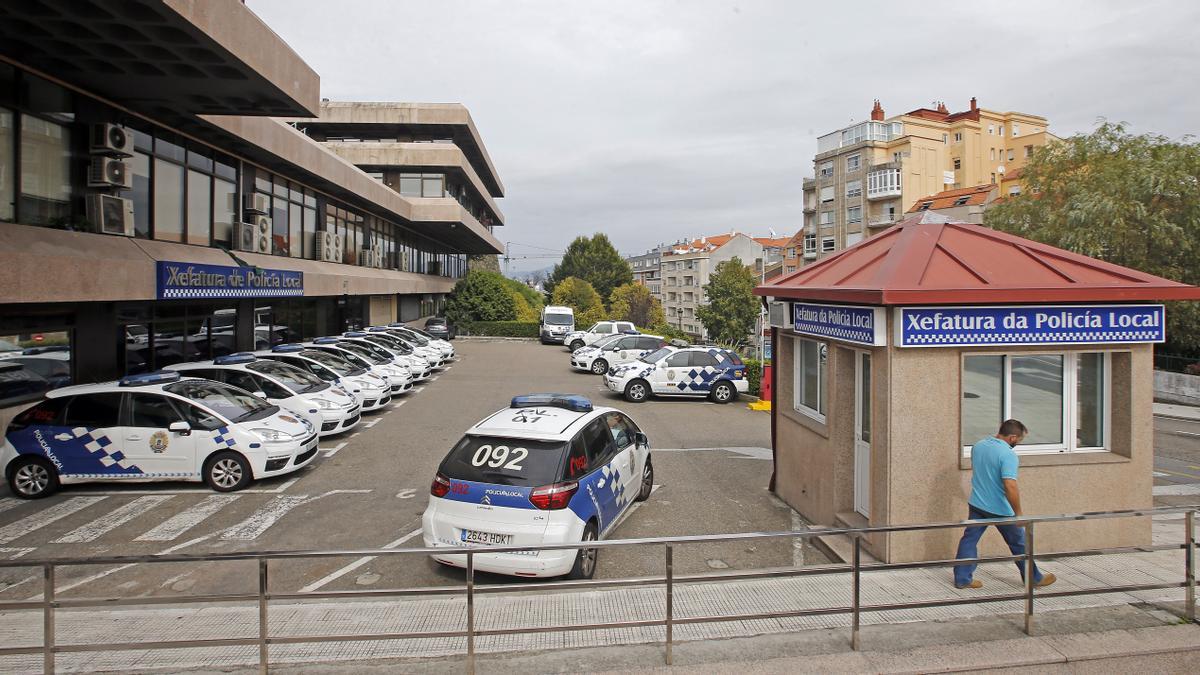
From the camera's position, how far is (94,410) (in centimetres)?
997

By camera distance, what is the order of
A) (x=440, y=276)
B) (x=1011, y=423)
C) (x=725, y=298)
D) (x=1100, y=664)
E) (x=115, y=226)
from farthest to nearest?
1. (x=725, y=298)
2. (x=440, y=276)
3. (x=115, y=226)
4. (x=1011, y=423)
5. (x=1100, y=664)

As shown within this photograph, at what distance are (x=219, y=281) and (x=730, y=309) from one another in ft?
170

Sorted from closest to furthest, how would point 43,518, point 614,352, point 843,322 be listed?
point 843,322
point 43,518
point 614,352

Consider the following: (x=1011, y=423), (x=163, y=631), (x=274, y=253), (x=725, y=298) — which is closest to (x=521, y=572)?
(x=163, y=631)

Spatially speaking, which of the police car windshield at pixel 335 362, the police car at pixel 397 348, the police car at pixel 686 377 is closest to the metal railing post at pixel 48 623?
the police car windshield at pixel 335 362

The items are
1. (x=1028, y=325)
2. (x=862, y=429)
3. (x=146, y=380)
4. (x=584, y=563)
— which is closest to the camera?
(x=584, y=563)

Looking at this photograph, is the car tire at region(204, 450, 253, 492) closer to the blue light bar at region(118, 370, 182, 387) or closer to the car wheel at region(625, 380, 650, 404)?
the blue light bar at region(118, 370, 182, 387)

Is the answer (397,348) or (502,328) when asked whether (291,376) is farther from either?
(502,328)

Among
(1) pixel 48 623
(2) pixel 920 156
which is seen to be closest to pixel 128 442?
(1) pixel 48 623

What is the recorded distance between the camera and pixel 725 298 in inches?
2539

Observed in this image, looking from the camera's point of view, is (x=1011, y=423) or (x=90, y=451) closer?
(x=1011, y=423)

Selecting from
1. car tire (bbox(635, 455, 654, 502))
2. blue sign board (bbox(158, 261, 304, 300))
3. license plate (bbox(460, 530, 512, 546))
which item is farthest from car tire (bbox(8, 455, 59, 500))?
car tire (bbox(635, 455, 654, 502))

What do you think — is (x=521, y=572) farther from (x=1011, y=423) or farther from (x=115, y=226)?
(x=115, y=226)

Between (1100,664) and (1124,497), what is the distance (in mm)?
2943
